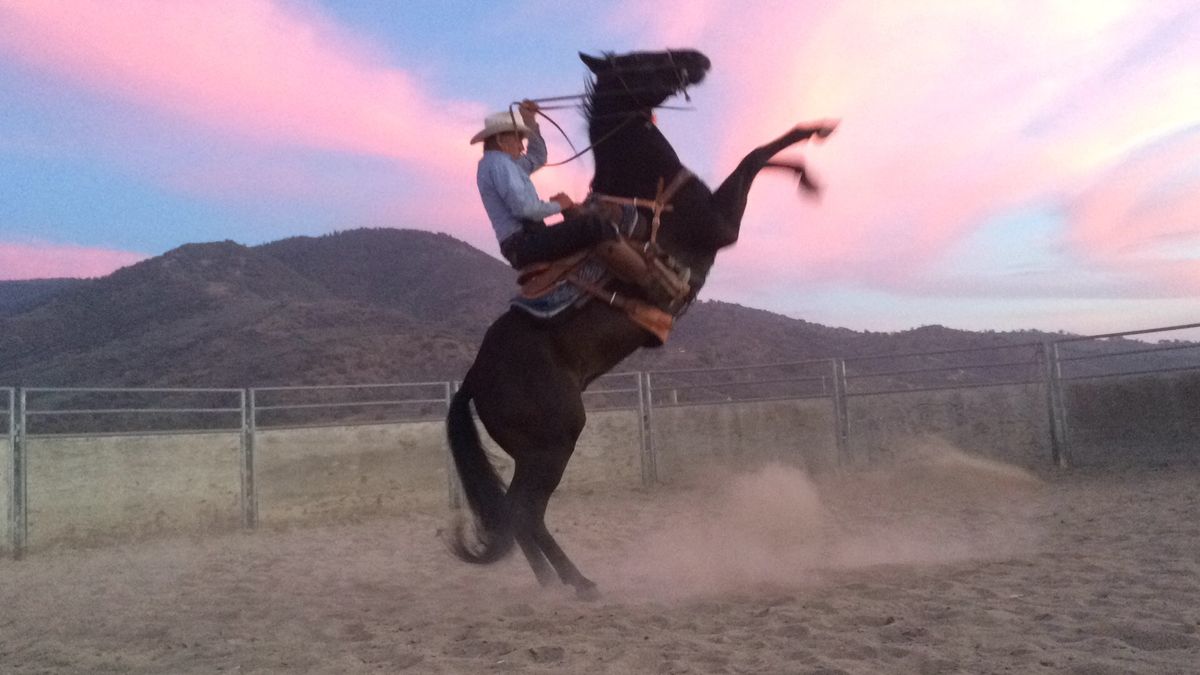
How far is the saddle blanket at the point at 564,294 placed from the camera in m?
3.95

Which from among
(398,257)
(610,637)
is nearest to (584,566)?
(610,637)

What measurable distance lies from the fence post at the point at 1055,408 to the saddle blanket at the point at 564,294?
7.67 metres

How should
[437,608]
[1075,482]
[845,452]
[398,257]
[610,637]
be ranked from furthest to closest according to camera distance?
[398,257] → [845,452] → [1075,482] → [437,608] → [610,637]

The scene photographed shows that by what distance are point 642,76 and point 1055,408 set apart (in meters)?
7.94

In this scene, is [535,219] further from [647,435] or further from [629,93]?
[647,435]

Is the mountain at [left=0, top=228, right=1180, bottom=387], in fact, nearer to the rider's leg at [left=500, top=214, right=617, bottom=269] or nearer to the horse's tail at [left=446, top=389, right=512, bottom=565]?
the horse's tail at [left=446, top=389, right=512, bottom=565]

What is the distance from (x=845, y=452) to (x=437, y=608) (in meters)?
8.13

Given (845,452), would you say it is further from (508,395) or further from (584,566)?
(508,395)

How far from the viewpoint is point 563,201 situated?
395 cm

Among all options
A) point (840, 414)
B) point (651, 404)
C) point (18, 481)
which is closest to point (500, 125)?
point (18, 481)

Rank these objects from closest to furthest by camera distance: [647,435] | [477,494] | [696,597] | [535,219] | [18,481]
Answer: [535,219], [696,597], [477,494], [18,481], [647,435]

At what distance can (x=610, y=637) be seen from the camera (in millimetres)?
3273

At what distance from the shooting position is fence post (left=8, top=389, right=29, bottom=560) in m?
7.52

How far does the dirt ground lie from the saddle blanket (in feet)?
4.42
